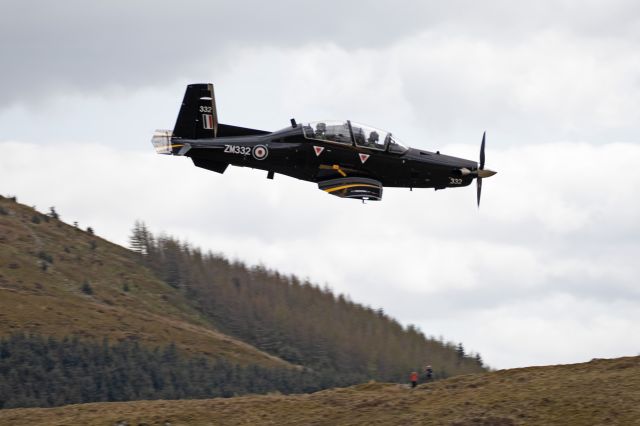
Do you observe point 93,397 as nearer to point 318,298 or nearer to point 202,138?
point 318,298

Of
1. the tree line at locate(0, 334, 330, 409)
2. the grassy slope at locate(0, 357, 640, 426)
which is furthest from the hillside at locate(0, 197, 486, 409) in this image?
the grassy slope at locate(0, 357, 640, 426)

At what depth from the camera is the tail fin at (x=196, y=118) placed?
136ft

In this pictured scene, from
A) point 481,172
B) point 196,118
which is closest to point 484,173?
point 481,172

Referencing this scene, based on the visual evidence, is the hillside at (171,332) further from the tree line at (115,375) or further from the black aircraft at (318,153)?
the black aircraft at (318,153)

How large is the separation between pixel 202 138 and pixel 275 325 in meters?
54.8

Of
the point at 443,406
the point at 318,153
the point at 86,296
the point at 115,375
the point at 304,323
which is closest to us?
the point at 443,406

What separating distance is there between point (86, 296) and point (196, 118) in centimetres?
5915

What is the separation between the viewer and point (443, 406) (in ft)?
98.7

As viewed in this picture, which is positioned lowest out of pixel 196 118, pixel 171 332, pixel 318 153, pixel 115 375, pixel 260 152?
pixel 115 375

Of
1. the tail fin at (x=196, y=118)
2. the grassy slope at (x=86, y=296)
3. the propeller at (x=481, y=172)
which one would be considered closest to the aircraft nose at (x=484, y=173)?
the propeller at (x=481, y=172)

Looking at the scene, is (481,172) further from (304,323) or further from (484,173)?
(304,323)

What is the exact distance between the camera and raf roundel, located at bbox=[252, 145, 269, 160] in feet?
132

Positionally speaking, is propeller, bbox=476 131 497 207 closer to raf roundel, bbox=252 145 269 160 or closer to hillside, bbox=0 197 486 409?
raf roundel, bbox=252 145 269 160

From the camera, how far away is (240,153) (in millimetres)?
40500
